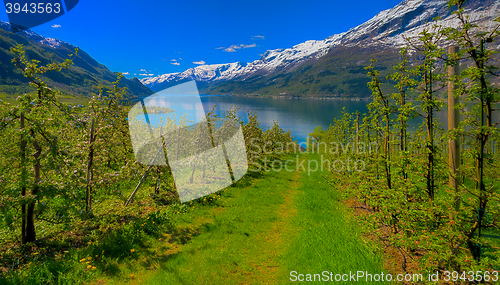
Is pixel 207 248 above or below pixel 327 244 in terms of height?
above

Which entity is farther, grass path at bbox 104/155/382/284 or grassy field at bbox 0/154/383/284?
grass path at bbox 104/155/382/284

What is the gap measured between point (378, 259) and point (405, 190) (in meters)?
2.24

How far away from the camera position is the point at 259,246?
754 cm

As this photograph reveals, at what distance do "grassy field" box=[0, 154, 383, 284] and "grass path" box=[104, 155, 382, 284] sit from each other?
27mm

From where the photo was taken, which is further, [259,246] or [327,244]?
[259,246]

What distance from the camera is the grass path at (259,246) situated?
5.82 meters

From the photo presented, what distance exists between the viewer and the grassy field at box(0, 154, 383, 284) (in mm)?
5602

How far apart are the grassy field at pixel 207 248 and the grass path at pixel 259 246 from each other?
0.03 meters

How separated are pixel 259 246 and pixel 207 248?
1818 millimetres

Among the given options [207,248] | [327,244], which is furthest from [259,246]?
[327,244]

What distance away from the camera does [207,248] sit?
7.17 metres

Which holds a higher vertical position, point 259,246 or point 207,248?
point 207,248

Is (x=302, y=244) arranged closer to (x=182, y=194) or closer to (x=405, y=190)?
(x=405, y=190)

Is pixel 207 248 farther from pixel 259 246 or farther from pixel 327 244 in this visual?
pixel 327 244
